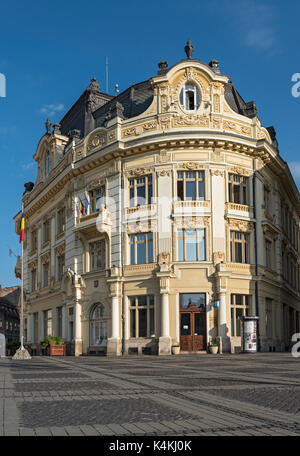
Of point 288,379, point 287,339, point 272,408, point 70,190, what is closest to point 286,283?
point 287,339

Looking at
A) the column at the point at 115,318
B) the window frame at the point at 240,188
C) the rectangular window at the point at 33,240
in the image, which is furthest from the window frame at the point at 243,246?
the rectangular window at the point at 33,240

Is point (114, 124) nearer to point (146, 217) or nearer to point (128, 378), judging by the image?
point (146, 217)

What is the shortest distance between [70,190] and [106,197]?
5267 millimetres

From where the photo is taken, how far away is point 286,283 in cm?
4409

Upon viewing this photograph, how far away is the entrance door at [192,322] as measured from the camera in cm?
3450

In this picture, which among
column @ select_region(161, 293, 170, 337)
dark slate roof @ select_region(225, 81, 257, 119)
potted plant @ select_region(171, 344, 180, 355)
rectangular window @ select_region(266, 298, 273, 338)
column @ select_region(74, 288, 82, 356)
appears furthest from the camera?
column @ select_region(74, 288, 82, 356)

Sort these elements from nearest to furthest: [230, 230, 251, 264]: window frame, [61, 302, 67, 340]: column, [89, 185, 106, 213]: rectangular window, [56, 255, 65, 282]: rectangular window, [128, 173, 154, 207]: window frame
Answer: [230, 230, 251, 264]: window frame
[128, 173, 154, 207]: window frame
[89, 185, 106, 213]: rectangular window
[61, 302, 67, 340]: column
[56, 255, 65, 282]: rectangular window

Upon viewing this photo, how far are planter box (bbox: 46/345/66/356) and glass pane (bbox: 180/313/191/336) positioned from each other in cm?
975

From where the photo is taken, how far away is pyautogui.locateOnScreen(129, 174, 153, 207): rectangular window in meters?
36.8

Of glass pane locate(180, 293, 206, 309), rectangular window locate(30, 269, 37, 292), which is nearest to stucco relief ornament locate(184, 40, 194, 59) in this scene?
glass pane locate(180, 293, 206, 309)

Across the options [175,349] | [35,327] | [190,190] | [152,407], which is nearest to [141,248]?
[190,190]

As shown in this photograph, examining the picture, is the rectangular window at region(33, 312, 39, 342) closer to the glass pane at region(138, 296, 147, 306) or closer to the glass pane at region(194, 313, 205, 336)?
the glass pane at region(138, 296, 147, 306)

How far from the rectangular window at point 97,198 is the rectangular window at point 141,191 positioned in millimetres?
2238

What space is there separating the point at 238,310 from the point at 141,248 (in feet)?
23.4
